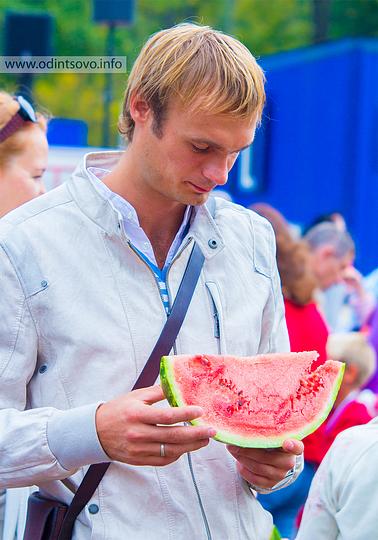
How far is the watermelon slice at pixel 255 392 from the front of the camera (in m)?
2.63

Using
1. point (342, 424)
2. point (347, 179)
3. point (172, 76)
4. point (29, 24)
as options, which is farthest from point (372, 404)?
point (347, 179)

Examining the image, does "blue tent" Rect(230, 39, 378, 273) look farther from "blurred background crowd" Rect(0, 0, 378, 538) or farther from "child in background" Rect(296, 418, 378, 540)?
"child in background" Rect(296, 418, 378, 540)

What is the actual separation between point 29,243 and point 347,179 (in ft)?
34.1

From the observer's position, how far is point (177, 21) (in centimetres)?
2930

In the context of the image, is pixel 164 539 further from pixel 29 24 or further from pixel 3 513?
pixel 29 24

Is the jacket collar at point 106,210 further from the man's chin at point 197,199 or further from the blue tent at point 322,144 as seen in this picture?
the blue tent at point 322,144

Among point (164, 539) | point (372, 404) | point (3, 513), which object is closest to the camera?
point (164, 539)

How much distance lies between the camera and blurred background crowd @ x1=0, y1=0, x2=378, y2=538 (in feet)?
16.8

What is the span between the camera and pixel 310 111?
13406 mm

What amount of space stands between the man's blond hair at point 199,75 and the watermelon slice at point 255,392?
70cm

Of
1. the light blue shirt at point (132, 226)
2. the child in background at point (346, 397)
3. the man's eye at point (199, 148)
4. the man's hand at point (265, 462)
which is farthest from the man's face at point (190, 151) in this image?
the child in background at point (346, 397)

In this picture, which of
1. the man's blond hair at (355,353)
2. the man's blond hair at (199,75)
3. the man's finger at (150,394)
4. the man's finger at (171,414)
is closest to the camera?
the man's finger at (171,414)

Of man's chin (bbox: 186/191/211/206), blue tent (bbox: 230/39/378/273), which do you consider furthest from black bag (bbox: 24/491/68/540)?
blue tent (bbox: 230/39/378/273)

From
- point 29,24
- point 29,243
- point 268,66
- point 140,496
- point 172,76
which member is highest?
point 172,76
